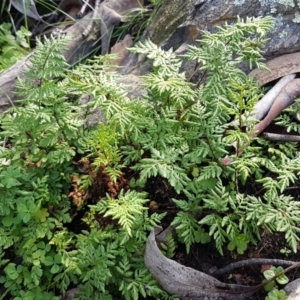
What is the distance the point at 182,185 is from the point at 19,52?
2.21m

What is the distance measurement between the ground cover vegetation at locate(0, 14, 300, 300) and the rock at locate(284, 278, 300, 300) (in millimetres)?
249

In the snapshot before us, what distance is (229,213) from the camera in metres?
2.39

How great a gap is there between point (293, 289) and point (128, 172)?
0.96 m

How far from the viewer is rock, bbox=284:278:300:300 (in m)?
2.25

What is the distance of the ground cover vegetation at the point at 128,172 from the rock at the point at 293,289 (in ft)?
0.82

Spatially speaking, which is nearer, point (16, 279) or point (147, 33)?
point (16, 279)

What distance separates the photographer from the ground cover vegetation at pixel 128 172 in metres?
2.36

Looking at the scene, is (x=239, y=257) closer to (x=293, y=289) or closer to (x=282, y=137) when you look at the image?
(x=293, y=289)

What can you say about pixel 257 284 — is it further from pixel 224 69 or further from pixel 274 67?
pixel 274 67

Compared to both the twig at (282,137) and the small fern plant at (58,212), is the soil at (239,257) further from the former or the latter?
the twig at (282,137)

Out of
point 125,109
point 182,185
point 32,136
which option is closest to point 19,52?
Result: point 32,136

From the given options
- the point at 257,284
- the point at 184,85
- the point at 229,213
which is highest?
the point at 184,85

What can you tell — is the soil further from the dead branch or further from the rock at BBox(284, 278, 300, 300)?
the dead branch

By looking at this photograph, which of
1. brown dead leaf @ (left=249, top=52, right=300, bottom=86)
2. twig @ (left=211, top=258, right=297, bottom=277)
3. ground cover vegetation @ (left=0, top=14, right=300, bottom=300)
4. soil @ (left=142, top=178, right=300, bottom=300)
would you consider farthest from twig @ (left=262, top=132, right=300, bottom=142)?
twig @ (left=211, top=258, right=297, bottom=277)
